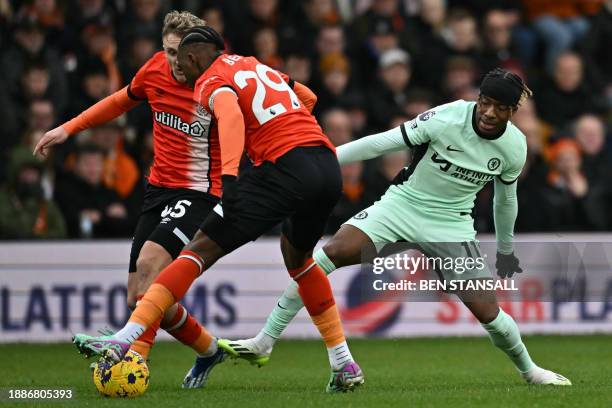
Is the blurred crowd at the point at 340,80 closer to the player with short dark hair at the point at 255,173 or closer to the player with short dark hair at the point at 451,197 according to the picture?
the player with short dark hair at the point at 451,197

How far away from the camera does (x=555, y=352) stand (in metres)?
12.4

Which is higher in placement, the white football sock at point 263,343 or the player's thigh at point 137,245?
the player's thigh at point 137,245

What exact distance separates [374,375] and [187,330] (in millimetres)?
1795

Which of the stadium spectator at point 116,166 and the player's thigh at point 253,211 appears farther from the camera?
the stadium spectator at point 116,166

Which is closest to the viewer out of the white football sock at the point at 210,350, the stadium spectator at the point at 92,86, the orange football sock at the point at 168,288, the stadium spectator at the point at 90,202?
the orange football sock at the point at 168,288

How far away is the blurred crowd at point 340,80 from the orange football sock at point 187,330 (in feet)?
15.3

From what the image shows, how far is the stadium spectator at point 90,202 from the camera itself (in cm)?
1366

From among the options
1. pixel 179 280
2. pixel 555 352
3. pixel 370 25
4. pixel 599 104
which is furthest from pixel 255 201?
pixel 599 104

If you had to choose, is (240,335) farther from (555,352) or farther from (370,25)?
(370,25)

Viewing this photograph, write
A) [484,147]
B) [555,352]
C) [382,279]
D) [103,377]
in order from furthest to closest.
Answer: [382,279], [555,352], [484,147], [103,377]

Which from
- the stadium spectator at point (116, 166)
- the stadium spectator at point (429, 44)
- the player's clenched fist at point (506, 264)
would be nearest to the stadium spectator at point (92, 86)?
the stadium spectator at point (116, 166)

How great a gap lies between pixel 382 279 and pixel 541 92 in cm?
476

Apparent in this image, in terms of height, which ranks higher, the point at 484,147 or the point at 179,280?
the point at 484,147

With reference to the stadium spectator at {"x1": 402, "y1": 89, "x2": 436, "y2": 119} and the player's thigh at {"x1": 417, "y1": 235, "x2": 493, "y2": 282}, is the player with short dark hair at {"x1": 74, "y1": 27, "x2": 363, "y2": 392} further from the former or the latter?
the stadium spectator at {"x1": 402, "y1": 89, "x2": 436, "y2": 119}
